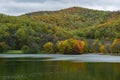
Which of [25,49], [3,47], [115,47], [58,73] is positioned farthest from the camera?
[25,49]

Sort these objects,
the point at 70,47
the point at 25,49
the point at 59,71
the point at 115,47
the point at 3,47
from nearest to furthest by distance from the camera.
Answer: the point at 59,71 → the point at 70,47 → the point at 115,47 → the point at 3,47 → the point at 25,49

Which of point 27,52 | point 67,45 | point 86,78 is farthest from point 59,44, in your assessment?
point 86,78

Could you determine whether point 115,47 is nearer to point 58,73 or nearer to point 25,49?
point 25,49

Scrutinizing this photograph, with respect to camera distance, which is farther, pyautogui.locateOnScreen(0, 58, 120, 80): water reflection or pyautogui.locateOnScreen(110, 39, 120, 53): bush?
pyautogui.locateOnScreen(110, 39, 120, 53): bush

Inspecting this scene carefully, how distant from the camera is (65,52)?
193 metres

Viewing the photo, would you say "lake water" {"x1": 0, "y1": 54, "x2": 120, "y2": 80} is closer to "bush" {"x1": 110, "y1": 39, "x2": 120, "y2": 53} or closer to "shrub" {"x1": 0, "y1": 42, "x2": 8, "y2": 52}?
"bush" {"x1": 110, "y1": 39, "x2": 120, "y2": 53}

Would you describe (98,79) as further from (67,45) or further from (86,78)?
(67,45)

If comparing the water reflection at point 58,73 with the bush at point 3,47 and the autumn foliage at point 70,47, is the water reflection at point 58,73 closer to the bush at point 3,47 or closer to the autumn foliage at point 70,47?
the autumn foliage at point 70,47

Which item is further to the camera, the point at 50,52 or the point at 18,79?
the point at 50,52

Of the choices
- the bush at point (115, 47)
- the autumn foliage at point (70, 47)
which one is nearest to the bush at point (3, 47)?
the autumn foliage at point (70, 47)

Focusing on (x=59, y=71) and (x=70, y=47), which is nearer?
(x=59, y=71)

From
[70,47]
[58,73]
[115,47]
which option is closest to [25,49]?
[70,47]

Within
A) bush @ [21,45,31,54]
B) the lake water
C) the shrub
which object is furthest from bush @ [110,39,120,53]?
the lake water

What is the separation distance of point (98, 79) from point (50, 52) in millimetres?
142250
